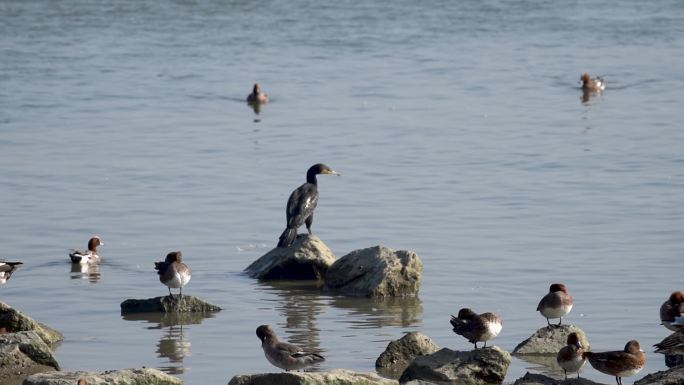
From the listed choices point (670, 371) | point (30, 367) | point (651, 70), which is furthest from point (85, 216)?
point (651, 70)

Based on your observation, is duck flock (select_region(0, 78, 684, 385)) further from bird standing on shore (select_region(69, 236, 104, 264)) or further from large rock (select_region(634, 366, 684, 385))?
bird standing on shore (select_region(69, 236, 104, 264))

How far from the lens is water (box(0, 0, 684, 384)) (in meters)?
15.8

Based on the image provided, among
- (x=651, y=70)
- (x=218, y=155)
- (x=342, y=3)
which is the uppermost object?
(x=342, y=3)

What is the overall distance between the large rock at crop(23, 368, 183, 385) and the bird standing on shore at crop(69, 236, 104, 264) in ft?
21.3

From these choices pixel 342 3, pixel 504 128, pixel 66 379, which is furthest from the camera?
pixel 342 3

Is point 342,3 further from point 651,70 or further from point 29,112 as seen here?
point 29,112

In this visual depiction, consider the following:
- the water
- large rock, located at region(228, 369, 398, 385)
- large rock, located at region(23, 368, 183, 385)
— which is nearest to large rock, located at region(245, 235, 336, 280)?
the water

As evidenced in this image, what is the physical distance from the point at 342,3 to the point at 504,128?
2309 cm

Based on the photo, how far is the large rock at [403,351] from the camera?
13336 millimetres

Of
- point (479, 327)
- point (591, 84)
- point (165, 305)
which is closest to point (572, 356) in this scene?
point (479, 327)

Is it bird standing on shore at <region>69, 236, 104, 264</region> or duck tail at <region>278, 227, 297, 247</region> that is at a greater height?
duck tail at <region>278, 227, 297, 247</region>

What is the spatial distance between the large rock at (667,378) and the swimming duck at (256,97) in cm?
2130

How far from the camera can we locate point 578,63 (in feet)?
128

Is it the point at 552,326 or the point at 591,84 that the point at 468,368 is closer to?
the point at 552,326
